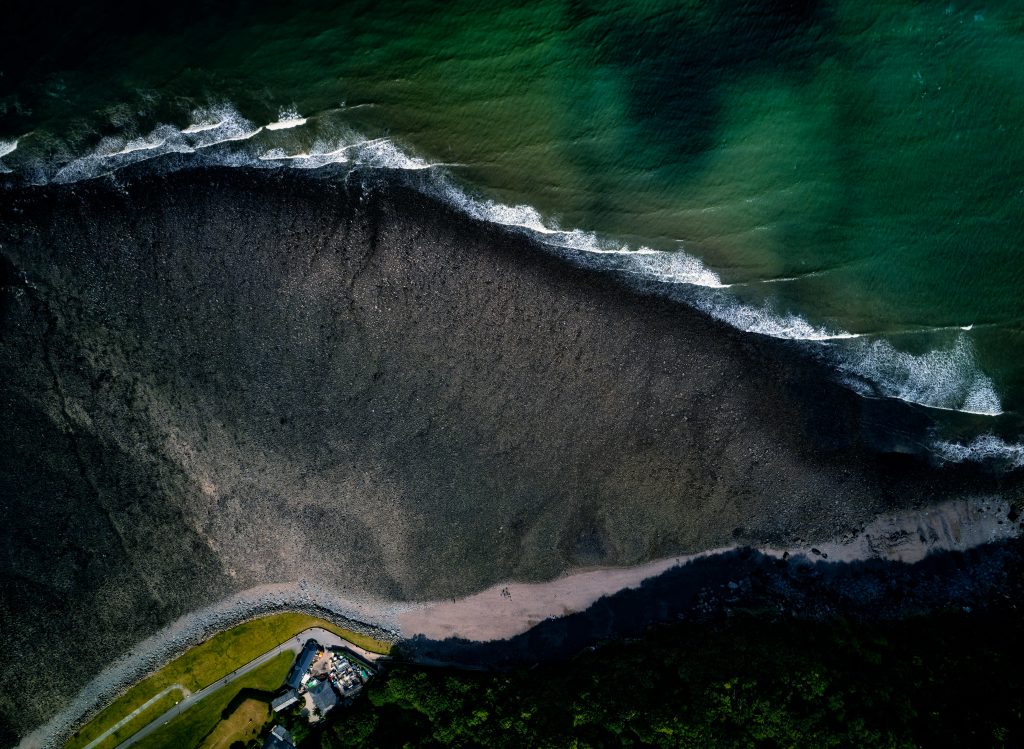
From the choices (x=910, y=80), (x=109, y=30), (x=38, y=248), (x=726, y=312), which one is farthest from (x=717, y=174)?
(x=38, y=248)

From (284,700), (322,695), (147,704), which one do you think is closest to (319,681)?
(322,695)

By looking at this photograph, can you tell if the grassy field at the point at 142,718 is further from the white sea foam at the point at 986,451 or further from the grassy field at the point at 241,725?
the white sea foam at the point at 986,451

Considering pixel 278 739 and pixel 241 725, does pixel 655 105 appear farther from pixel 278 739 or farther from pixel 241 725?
pixel 241 725

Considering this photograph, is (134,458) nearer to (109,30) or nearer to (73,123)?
(73,123)

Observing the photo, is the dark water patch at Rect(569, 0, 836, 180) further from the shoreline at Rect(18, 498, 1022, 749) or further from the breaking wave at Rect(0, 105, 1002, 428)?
the shoreline at Rect(18, 498, 1022, 749)

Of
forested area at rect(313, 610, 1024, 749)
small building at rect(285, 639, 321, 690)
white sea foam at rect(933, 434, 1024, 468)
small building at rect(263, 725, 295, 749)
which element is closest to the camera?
forested area at rect(313, 610, 1024, 749)

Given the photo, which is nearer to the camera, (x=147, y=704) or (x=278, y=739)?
(x=278, y=739)

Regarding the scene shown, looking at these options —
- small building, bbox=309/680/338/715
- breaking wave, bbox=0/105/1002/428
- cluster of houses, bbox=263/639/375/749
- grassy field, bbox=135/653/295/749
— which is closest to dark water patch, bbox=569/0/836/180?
breaking wave, bbox=0/105/1002/428
